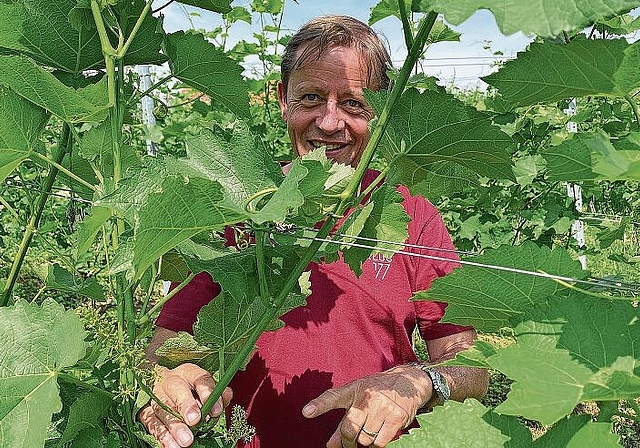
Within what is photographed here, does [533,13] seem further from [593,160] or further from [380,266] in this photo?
[380,266]

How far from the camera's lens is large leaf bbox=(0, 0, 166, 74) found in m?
1.34

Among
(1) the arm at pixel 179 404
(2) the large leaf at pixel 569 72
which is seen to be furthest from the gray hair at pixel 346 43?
(2) the large leaf at pixel 569 72

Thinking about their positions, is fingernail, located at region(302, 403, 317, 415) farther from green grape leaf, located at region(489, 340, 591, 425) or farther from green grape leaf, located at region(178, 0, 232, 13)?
green grape leaf, located at region(178, 0, 232, 13)

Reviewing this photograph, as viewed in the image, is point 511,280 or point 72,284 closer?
point 511,280

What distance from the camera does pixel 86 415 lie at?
1.30m

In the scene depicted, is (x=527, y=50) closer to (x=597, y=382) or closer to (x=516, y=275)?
(x=516, y=275)

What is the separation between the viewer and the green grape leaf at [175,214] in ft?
3.02

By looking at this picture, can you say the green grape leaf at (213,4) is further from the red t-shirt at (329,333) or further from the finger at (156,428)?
the red t-shirt at (329,333)

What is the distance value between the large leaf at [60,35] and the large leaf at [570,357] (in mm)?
835

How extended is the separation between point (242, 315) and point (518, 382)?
23.2 inches

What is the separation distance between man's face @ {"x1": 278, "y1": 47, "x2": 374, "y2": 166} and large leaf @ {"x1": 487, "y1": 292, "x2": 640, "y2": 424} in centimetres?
127

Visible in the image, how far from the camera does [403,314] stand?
2.24 metres

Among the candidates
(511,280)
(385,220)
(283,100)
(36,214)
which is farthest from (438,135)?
(283,100)

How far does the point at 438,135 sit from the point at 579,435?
1.69 ft
